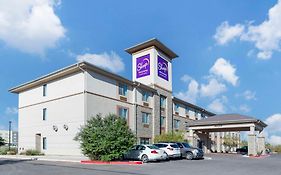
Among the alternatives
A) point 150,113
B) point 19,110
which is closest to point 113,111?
point 150,113

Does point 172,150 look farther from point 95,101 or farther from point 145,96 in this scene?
point 145,96

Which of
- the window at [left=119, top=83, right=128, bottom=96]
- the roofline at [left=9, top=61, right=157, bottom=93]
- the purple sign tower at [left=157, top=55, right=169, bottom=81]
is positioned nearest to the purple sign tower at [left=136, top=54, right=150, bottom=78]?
the purple sign tower at [left=157, top=55, right=169, bottom=81]

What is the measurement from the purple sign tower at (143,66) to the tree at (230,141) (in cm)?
3038

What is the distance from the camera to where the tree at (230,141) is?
6217 centimetres

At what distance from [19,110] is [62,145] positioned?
34.5ft

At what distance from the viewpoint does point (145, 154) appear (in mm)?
23422

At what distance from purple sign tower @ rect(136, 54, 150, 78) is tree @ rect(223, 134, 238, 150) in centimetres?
3038

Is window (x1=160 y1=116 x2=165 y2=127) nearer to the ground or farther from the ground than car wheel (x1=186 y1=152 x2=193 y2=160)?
farther from the ground

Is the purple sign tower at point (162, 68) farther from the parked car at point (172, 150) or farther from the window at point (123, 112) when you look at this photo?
the parked car at point (172, 150)

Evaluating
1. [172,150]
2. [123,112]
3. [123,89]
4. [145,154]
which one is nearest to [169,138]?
[123,112]

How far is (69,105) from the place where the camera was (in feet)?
95.6

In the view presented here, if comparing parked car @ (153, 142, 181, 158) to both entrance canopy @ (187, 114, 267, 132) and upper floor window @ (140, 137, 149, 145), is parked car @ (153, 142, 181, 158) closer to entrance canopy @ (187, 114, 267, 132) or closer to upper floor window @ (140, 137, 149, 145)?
upper floor window @ (140, 137, 149, 145)

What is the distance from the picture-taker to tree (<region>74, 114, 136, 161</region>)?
22.6 meters

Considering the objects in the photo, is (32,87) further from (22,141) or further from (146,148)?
(146,148)
